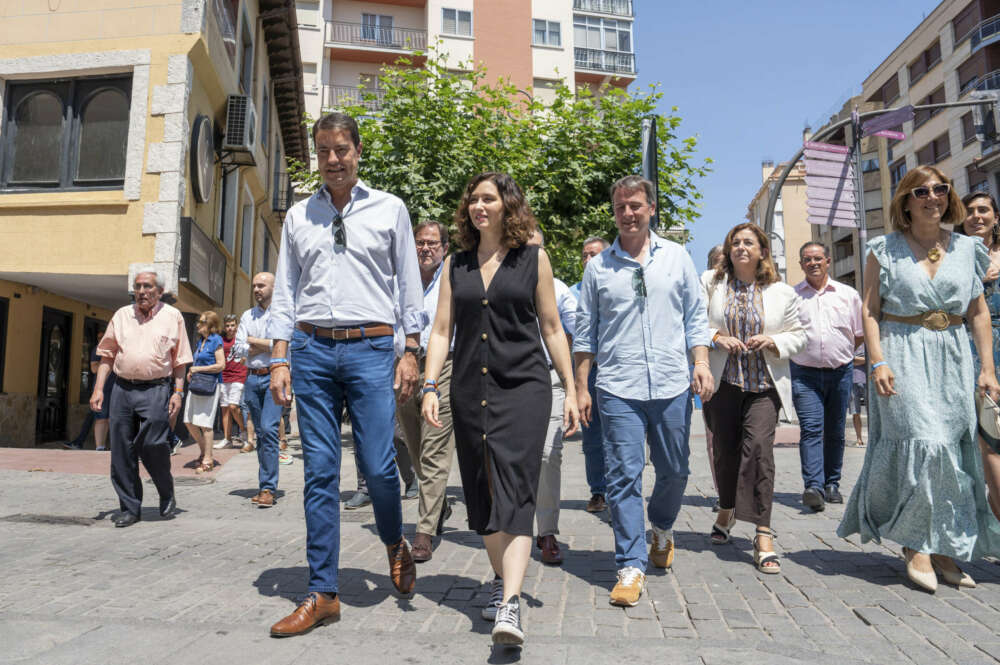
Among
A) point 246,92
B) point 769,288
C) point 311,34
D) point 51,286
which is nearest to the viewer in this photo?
point 769,288

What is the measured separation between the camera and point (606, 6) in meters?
40.3

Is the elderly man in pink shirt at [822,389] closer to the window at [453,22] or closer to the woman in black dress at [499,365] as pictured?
the woman in black dress at [499,365]

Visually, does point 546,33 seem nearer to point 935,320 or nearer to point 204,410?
point 204,410

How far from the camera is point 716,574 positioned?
4379mm

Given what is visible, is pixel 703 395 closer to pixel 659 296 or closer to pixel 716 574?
pixel 659 296

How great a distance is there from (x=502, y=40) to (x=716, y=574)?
36.6m

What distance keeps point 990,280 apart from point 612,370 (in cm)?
247

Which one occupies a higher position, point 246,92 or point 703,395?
point 246,92

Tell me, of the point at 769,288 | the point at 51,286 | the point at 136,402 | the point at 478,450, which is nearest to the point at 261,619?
the point at 478,450

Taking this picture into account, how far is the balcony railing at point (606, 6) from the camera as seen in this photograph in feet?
130

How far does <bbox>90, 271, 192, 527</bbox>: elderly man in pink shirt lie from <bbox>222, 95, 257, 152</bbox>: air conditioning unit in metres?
10.7

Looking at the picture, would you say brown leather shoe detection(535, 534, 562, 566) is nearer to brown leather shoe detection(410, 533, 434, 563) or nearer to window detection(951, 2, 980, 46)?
brown leather shoe detection(410, 533, 434, 563)

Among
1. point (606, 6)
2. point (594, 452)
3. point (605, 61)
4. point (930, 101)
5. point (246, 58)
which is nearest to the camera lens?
point (594, 452)

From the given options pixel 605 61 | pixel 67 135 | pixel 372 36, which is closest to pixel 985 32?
pixel 605 61
